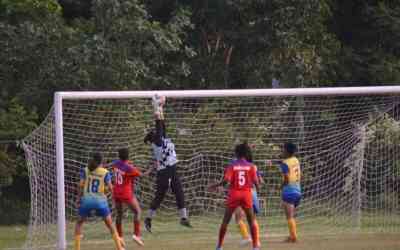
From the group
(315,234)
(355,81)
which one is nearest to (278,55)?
(355,81)

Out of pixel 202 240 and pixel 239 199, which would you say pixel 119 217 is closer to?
pixel 202 240

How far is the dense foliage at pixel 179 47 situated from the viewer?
2344 centimetres

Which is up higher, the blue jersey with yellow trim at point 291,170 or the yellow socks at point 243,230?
the blue jersey with yellow trim at point 291,170

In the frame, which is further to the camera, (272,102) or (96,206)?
(272,102)

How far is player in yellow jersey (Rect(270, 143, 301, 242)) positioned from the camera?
16.6 m

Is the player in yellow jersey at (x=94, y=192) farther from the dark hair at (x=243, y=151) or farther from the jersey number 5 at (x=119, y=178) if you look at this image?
the dark hair at (x=243, y=151)

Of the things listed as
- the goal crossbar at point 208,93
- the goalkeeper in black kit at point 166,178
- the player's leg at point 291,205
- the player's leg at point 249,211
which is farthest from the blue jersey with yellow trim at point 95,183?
the player's leg at point 291,205

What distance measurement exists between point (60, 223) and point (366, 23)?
56.6 ft

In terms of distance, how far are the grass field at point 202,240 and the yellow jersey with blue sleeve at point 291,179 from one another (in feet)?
2.47

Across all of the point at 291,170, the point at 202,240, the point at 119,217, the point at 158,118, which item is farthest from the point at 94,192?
the point at 291,170

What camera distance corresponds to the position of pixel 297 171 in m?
16.7

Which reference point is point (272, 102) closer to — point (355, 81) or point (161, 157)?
point (161, 157)

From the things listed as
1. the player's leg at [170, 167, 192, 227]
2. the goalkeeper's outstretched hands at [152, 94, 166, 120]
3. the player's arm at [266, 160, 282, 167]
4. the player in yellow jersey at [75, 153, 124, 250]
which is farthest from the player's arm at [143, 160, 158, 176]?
the player's arm at [266, 160, 282, 167]

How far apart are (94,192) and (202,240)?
2.89m
